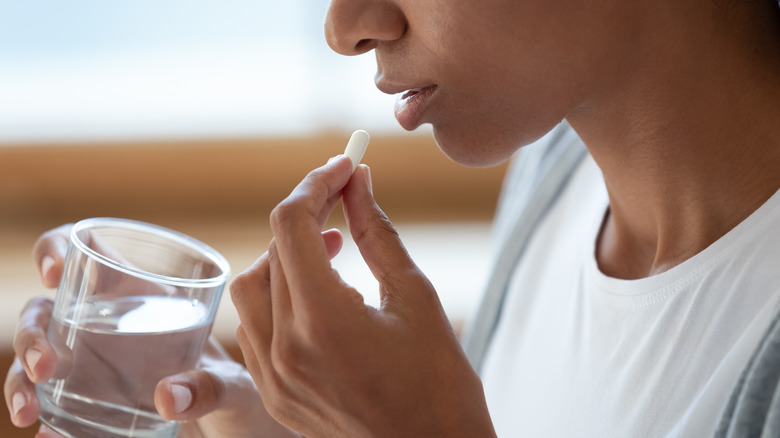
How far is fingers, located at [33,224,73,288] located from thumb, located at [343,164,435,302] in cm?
29

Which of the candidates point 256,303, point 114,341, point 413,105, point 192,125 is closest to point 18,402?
point 114,341

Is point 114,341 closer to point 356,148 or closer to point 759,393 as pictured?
point 356,148

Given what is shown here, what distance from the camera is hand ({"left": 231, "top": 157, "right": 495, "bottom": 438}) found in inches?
18.5

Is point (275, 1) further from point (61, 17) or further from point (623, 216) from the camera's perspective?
point (623, 216)

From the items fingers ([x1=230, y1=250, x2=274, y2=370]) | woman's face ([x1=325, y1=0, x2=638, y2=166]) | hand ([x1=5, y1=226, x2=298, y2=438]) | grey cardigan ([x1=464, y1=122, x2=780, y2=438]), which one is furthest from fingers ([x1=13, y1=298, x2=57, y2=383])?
grey cardigan ([x1=464, y1=122, x2=780, y2=438])

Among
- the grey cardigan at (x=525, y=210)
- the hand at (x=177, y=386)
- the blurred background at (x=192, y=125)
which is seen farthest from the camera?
the blurred background at (x=192, y=125)

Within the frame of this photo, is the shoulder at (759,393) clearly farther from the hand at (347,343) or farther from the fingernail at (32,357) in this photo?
the fingernail at (32,357)

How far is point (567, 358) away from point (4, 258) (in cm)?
148

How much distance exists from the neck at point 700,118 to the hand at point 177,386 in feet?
1.14

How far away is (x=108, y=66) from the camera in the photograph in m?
1.93

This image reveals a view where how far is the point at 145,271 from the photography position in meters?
0.63

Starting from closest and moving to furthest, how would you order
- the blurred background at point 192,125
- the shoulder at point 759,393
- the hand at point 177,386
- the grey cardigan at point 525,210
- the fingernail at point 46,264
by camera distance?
the shoulder at point 759,393, the hand at point 177,386, the fingernail at point 46,264, the grey cardigan at point 525,210, the blurred background at point 192,125

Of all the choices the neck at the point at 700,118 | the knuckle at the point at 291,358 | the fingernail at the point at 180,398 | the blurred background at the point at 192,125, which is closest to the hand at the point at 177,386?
the fingernail at the point at 180,398

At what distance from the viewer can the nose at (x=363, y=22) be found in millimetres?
582
